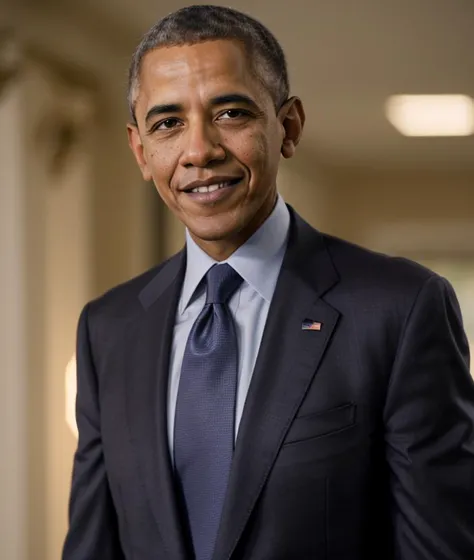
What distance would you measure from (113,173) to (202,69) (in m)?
3.01

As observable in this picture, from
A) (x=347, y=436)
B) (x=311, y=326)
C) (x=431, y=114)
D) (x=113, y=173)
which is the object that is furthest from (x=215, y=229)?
(x=431, y=114)

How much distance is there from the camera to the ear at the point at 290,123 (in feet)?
4.02

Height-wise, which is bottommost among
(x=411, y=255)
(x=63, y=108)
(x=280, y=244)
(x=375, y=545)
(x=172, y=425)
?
(x=375, y=545)

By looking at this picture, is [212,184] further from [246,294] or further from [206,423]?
[206,423]

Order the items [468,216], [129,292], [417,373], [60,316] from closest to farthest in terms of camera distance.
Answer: [417,373] < [129,292] < [60,316] < [468,216]

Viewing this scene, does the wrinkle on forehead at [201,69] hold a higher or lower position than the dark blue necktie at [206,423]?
higher

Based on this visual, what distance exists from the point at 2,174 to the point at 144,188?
4.06 ft

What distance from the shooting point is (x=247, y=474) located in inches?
42.8

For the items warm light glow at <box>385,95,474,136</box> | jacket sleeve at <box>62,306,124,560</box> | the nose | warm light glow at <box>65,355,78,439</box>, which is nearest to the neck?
the nose

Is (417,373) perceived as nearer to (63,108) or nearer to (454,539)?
(454,539)

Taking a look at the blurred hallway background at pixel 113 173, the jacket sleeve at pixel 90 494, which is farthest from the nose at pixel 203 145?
the blurred hallway background at pixel 113 173

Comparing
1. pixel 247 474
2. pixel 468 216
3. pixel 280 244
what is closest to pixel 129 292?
pixel 280 244

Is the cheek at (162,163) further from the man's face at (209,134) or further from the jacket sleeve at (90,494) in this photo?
the jacket sleeve at (90,494)

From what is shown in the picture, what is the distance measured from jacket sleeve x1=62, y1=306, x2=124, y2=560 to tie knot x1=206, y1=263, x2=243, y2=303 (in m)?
0.22
